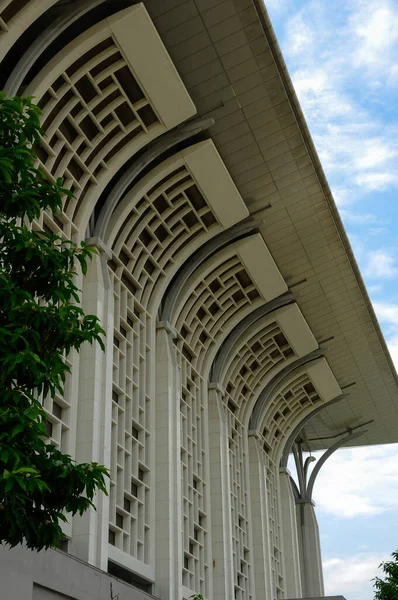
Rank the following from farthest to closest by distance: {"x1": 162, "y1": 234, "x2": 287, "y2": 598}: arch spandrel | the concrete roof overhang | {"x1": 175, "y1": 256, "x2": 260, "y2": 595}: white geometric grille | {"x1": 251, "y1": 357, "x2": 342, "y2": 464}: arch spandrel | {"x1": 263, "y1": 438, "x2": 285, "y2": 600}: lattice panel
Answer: {"x1": 251, "y1": 357, "x2": 342, "y2": 464}: arch spandrel, {"x1": 263, "y1": 438, "x2": 285, "y2": 600}: lattice panel, {"x1": 162, "y1": 234, "x2": 287, "y2": 598}: arch spandrel, {"x1": 175, "y1": 256, "x2": 260, "y2": 595}: white geometric grille, the concrete roof overhang

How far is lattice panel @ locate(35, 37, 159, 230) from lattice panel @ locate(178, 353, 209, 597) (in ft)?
23.0

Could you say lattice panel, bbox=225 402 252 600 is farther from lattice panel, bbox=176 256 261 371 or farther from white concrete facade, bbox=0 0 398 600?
lattice panel, bbox=176 256 261 371

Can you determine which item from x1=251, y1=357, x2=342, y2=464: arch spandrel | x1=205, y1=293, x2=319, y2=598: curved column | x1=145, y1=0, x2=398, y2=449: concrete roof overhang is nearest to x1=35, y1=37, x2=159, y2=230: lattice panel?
x1=145, y1=0, x2=398, y2=449: concrete roof overhang

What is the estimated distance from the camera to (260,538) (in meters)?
27.6

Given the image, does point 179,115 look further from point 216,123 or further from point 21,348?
point 21,348

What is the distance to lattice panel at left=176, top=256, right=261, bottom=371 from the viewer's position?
2373cm

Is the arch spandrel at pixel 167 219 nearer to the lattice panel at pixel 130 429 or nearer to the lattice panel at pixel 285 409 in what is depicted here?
the lattice panel at pixel 130 429

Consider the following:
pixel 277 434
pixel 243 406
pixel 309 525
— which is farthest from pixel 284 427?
pixel 309 525

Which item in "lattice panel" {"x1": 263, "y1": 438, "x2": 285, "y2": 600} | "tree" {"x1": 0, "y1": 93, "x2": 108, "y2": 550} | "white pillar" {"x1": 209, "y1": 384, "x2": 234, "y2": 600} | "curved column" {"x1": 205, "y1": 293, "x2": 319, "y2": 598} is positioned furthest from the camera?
"lattice panel" {"x1": 263, "y1": 438, "x2": 285, "y2": 600}

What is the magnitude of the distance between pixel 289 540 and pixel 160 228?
51.0 ft

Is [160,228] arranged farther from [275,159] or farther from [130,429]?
[130,429]

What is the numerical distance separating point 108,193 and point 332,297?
10476mm

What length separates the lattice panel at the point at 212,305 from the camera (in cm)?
2373

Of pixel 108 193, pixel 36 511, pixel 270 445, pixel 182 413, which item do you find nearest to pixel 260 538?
pixel 270 445
